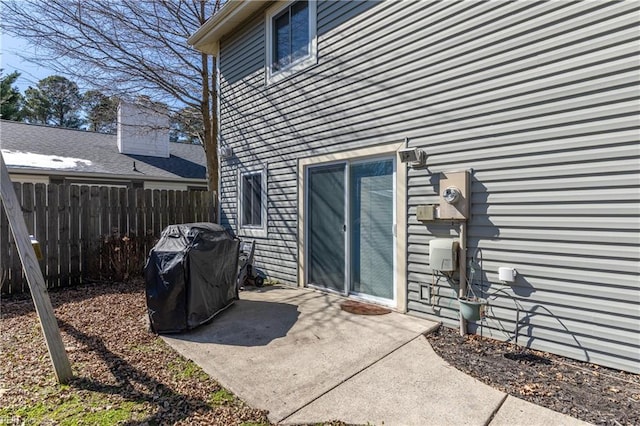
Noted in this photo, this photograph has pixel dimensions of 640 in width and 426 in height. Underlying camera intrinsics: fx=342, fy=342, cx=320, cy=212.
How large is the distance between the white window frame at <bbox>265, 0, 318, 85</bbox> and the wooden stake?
425 cm

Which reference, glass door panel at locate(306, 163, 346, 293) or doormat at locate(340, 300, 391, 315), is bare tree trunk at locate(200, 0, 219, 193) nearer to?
glass door panel at locate(306, 163, 346, 293)

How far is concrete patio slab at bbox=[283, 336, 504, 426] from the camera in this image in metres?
2.23

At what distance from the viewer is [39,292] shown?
2.72m

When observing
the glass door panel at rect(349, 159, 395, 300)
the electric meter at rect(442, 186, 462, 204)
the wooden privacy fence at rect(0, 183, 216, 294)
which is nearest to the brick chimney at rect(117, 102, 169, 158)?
the wooden privacy fence at rect(0, 183, 216, 294)

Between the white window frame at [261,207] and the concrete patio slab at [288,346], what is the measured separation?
2.07m

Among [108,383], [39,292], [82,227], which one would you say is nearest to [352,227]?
[108,383]

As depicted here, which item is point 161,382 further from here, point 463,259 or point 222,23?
point 222,23

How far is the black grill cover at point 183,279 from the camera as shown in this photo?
364 centimetres

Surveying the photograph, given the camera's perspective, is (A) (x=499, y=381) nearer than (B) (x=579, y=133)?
Yes

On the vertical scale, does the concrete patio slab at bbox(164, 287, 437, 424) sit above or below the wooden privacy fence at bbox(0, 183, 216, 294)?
below

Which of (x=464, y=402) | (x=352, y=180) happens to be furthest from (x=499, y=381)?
(x=352, y=180)

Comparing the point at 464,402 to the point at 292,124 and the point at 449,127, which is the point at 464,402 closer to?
the point at 449,127

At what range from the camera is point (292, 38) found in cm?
604

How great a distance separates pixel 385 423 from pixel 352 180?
336 cm
